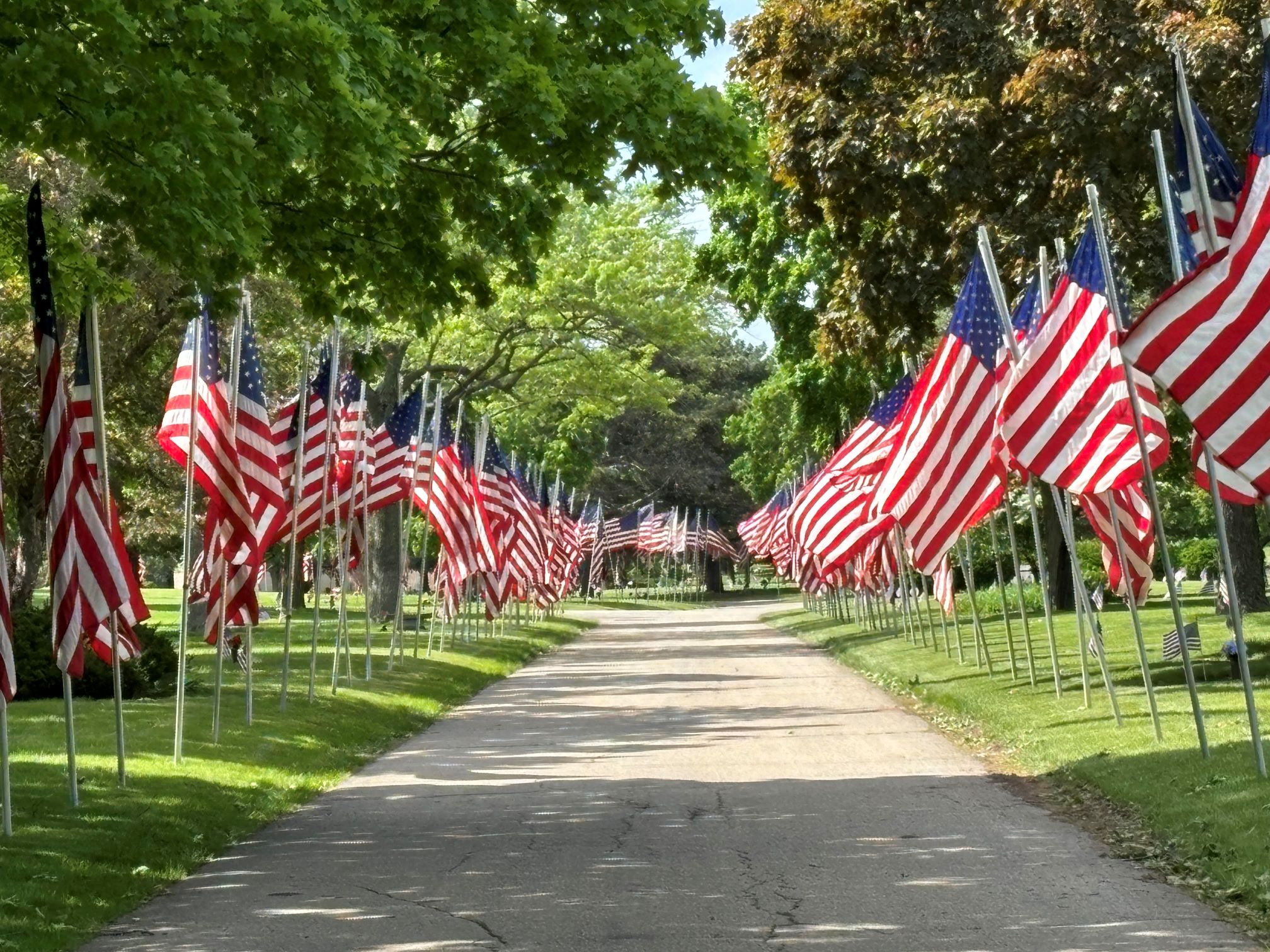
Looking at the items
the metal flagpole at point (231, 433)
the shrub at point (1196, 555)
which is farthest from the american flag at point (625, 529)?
the metal flagpole at point (231, 433)

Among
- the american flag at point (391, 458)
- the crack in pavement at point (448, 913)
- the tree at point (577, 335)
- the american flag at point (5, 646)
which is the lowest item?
the crack in pavement at point (448, 913)

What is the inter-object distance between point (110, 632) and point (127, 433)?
638 inches

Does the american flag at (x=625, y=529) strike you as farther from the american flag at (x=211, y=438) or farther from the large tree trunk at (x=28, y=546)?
the american flag at (x=211, y=438)

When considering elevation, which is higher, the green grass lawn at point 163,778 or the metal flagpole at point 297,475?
the metal flagpole at point 297,475

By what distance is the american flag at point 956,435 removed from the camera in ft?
56.9

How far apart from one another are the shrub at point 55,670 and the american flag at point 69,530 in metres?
9.92

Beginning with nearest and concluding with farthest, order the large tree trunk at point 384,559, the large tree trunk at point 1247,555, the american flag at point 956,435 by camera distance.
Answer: the american flag at point 956,435 → the large tree trunk at point 1247,555 → the large tree trunk at point 384,559

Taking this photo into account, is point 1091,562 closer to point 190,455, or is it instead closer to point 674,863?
point 190,455

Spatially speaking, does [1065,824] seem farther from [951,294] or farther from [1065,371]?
[951,294]

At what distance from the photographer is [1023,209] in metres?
22.3

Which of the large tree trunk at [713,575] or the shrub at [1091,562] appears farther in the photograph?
the large tree trunk at [713,575]

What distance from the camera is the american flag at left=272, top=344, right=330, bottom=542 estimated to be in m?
20.9

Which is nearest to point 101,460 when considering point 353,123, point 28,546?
point 353,123

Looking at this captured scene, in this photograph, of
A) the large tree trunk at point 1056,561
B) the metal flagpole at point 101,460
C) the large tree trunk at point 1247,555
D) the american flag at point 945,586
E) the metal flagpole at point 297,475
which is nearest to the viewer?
the metal flagpole at point 101,460
